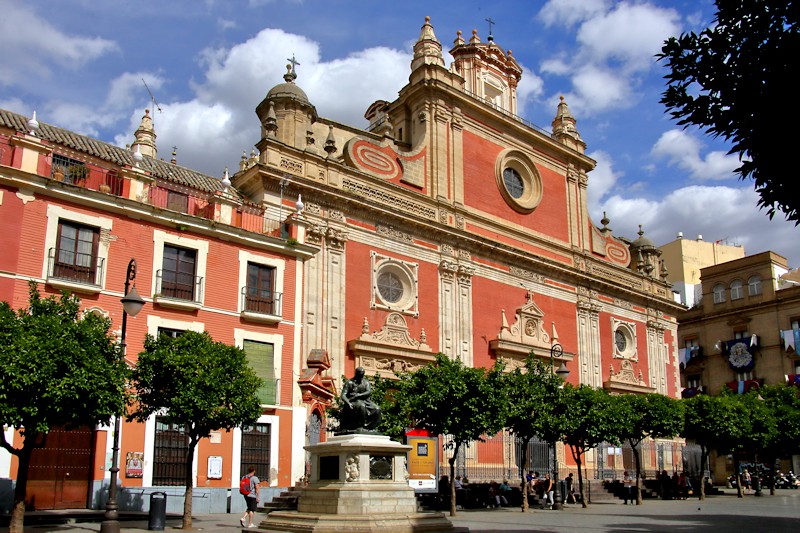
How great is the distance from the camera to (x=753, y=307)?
2002 inches

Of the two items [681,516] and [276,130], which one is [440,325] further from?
[681,516]

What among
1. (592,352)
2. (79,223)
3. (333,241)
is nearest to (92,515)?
(79,223)

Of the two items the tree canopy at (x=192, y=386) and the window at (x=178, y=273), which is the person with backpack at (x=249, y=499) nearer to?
the tree canopy at (x=192, y=386)

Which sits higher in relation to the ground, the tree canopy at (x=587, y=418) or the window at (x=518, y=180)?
the window at (x=518, y=180)

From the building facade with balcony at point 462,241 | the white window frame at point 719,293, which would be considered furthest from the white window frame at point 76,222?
the white window frame at point 719,293

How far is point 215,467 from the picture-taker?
20.8 m

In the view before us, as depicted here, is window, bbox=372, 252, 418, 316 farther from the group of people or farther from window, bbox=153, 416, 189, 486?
window, bbox=153, 416, 189, 486

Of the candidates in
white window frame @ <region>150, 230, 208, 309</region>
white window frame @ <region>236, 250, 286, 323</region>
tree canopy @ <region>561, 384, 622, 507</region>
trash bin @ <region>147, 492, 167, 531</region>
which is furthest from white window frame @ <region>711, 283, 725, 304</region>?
trash bin @ <region>147, 492, 167, 531</region>

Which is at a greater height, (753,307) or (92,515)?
(753,307)

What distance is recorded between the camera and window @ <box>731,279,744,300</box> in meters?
52.1

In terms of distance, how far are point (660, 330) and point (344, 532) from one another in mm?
33638

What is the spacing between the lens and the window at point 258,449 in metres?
21.7

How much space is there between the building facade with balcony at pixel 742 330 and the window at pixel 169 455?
3857 centimetres

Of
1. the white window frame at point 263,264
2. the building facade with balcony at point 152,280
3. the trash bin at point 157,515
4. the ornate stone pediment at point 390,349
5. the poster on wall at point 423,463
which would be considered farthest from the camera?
the ornate stone pediment at point 390,349
